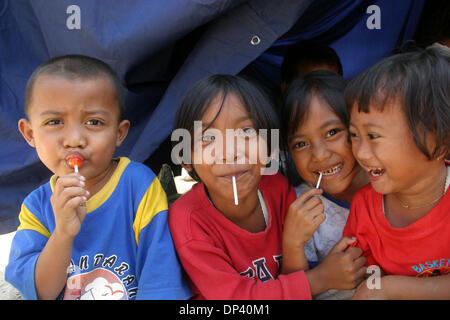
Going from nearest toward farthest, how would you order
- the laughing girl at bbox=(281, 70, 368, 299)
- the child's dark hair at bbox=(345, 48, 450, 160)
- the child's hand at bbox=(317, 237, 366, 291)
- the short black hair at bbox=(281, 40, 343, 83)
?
the child's dark hair at bbox=(345, 48, 450, 160), the child's hand at bbox=(317, 237, 366, 291), the laughing girl at bbox=(281, 70, 368, 299), the short black hair at bbox=(281, 40, 343, 83)

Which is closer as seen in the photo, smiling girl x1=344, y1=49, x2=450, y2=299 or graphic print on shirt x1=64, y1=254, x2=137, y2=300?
smiling girl x1=344, y1=49, x2=450, y2=299

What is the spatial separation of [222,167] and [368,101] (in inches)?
15.8

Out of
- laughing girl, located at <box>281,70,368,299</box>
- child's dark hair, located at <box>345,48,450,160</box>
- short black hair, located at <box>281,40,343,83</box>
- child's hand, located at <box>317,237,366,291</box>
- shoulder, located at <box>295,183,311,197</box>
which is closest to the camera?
child's dark hair, located at <box>345,48,450,160</box>

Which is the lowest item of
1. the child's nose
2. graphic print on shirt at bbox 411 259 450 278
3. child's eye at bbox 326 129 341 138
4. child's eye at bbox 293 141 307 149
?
graphic print on shirt at bbox 411 259 450 278

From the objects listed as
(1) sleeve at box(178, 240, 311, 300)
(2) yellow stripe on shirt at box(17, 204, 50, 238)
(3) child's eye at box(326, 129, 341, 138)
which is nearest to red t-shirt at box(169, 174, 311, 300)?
(1) sleeve at box(178, 240, 311, 300)

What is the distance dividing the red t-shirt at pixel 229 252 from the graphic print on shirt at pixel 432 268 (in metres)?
0.28

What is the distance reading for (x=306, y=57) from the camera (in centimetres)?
180

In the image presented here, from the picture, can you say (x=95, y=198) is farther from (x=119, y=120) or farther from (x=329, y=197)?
(x=329, y=197)

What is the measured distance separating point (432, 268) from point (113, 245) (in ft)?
2.65

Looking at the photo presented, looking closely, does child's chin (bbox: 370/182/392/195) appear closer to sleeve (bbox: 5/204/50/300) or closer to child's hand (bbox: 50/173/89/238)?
child's hand (bbox: 50/173/89/238)

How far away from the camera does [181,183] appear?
2.70 metres

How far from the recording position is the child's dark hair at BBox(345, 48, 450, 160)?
0.95 meters

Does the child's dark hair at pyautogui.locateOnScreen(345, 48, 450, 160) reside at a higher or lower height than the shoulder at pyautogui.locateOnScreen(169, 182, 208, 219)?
higher

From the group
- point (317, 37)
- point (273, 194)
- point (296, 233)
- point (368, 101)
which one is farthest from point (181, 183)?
point (368, 101)
